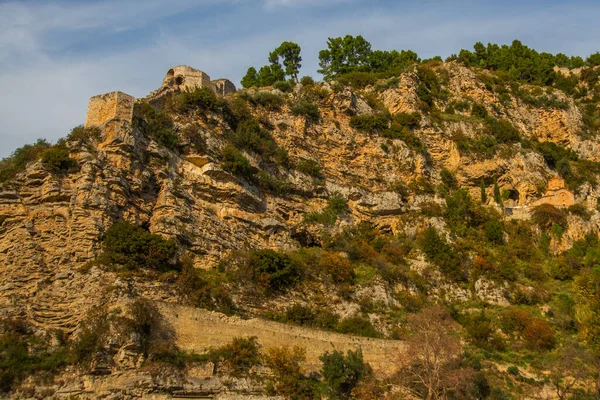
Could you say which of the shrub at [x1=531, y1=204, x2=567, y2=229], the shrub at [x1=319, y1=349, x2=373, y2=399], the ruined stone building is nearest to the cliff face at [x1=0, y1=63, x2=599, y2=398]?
the shrub at [x1=531, y1=204, x2=567, y2=229]

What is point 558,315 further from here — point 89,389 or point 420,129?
point 89,389

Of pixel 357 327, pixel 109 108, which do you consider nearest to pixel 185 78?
pixel 109 108

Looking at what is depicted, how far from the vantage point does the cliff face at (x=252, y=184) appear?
2219 centimetres

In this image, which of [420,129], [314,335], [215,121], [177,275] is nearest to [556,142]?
[420,129]

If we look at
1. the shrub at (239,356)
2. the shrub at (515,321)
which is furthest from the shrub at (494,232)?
the shrub at (239,356)

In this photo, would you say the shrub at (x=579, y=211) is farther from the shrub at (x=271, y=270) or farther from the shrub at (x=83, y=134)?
the shrub at (x=83, y=134)

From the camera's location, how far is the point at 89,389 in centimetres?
1838

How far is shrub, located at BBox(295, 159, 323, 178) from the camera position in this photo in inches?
1391

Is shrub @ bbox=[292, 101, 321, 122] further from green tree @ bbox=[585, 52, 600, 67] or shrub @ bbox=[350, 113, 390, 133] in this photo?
green tree @ bbox=[585, 52, 600, 67]

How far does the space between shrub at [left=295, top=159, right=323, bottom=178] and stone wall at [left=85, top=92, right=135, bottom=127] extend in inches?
430

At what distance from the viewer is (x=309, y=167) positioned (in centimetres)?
3559

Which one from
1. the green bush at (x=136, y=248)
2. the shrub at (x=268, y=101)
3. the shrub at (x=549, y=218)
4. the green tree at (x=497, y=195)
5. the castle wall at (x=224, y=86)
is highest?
the castle wall at (x=224, y=86)

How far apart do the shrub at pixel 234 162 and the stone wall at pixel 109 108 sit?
204 inches

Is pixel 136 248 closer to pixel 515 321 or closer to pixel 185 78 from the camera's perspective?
pixel 515 321
